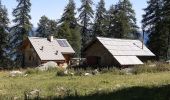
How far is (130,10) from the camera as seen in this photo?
84.9m

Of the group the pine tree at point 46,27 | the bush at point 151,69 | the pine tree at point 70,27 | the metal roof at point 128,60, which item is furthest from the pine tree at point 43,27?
the bush at point 151,69

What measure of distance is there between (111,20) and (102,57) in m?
32.0

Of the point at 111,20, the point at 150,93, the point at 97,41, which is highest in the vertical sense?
the point at 111,20

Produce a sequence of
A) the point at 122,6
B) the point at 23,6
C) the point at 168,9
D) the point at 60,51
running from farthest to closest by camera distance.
A: the point at 122,6, the point at 23,6, the point at 168,9, the point at 60,51

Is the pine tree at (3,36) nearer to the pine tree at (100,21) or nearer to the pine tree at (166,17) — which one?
the pine tree at (100,21)

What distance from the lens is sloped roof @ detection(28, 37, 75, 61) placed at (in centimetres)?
6291

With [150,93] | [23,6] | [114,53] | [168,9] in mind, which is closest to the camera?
[150,93]

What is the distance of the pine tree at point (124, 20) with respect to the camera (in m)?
81.4

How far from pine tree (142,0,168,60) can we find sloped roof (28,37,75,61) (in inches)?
666

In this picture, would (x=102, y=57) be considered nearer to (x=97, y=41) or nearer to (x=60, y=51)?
(x=97, y=41)

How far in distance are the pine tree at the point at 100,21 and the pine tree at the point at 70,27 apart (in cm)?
408

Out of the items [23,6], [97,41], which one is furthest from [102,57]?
[23,6]

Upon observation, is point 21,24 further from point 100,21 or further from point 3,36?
point 100,21

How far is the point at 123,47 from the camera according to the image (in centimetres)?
5644
